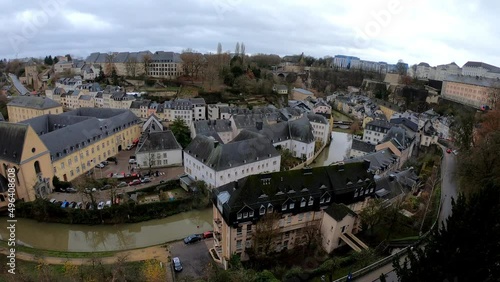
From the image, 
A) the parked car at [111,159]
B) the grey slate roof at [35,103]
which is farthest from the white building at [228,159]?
the grey slate roof at [35,103]

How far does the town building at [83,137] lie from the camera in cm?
2956

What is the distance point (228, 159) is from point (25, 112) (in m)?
39.7

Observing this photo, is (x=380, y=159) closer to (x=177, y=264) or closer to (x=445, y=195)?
(x=445, y=195)

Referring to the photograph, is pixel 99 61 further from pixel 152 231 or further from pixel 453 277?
pixel 453 277

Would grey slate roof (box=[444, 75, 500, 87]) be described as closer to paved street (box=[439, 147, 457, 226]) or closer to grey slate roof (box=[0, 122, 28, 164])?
paved street (box=[439, 147, 457, 226])

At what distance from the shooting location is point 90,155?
33.5m

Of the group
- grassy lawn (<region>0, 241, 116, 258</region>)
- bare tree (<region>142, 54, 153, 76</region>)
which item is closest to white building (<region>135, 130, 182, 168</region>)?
grassy lawn (<region>0, 241, 116, 258</region>)

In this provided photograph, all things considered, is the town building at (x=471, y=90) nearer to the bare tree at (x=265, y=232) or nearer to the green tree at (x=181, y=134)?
the green tree at (x=181, y=134)

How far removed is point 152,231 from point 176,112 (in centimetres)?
2855

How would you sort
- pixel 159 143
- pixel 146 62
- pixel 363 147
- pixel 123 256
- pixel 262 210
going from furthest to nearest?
1. pixel 146 62
2. pixel 363 147
3. pixel 159 143
4. pixel 123 256
5. pixel 262 210

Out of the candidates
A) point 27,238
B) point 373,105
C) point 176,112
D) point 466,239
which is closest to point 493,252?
point 466,239

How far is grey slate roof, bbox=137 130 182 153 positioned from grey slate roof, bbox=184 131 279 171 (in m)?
4.18

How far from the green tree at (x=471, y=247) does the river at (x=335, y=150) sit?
28198 millimetres

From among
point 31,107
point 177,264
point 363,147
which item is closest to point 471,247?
point 177,264
